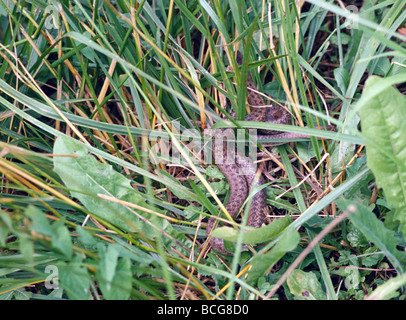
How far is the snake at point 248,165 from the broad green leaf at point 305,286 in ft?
2.23

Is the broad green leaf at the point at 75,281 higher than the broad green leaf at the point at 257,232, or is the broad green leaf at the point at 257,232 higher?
the broad green leaf at the point at 257,232

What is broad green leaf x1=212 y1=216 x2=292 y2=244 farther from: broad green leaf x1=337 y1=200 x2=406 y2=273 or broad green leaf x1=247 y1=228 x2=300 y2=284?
broad green leaf x1=337 y1=200 x2=406 y2=273

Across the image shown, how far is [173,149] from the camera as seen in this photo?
3.23 metres

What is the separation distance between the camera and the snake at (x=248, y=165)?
10.4 feet

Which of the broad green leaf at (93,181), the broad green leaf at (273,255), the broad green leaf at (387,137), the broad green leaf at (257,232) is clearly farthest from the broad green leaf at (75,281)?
the broad green leaf at (387,137)

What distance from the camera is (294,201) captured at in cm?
313

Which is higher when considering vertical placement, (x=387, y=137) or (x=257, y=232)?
(x=387, y=137)

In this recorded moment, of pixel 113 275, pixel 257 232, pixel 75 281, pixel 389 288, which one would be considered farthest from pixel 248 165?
pixel 75 281

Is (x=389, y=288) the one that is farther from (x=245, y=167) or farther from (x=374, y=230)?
(x=245, y=167)

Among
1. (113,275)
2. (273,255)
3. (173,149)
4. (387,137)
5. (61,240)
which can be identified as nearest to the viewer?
(61,240)

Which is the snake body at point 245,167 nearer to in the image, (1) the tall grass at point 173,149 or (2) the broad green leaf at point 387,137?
(1) the tall grass at point 173,149

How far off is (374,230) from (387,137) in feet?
1.87
